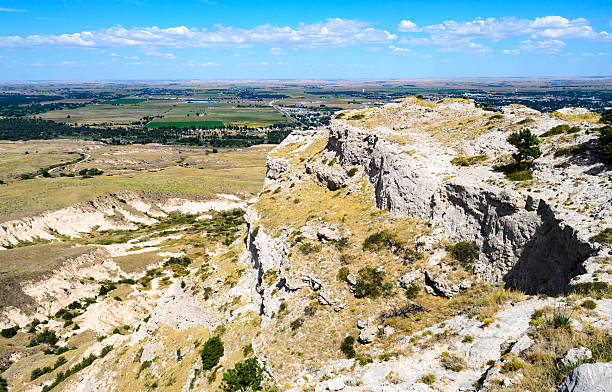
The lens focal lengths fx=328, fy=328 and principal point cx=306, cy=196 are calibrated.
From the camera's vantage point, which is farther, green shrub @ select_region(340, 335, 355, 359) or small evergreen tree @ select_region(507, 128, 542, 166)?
small evergreen tree @ select_region(507, 128, 542, 166)

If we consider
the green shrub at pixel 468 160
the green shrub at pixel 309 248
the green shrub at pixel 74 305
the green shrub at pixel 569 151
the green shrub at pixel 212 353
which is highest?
the green shrub at pixel 569 151

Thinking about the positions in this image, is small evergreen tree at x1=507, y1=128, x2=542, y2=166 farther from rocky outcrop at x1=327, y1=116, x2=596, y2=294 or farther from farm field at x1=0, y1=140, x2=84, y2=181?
farm field at x1=0, y1=140, x2=84, y2=181

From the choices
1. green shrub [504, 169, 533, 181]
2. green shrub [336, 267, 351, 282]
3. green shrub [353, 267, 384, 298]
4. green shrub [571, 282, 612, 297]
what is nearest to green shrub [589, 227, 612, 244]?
green shrub [571, 282, 612, 297]

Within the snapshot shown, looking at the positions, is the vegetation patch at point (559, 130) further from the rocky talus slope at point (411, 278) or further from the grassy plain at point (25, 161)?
the grassy plain at point (25, 161)

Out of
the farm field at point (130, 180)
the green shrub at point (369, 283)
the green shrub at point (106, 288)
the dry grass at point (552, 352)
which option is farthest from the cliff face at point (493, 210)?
the farm field at point (130, 180)

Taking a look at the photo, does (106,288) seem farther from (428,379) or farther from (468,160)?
(428,379)
